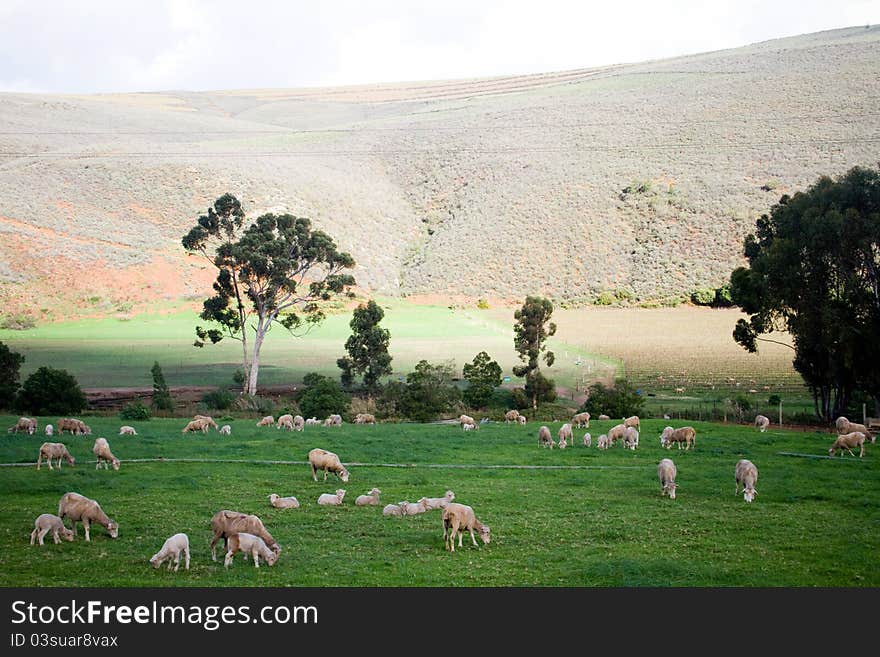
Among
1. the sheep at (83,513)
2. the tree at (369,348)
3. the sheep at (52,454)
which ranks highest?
the tree at (369,348)

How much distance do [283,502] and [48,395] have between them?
25372mm

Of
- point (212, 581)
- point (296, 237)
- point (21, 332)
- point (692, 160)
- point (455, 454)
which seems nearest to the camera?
point (212, 581)

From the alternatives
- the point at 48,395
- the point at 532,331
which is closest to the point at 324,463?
the point at 48,395

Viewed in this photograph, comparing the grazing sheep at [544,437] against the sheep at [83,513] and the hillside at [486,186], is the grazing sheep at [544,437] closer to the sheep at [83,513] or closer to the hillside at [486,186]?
the sheep at [83,513]

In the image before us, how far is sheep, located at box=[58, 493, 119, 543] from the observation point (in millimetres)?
16375

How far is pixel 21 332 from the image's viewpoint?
270 ft

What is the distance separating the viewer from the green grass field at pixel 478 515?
14523 mm

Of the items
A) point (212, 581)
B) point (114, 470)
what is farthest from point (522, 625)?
point (114, 470)

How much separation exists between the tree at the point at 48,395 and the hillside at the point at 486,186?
53.1m

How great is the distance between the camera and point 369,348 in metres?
52.7

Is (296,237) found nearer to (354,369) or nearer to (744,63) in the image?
(354,369)

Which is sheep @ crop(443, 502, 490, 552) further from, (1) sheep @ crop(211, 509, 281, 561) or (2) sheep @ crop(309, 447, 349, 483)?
(2) sheep @ crop(309, 447, 349, 483)

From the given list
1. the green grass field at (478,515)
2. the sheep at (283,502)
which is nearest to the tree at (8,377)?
the green grass field at (478,515)

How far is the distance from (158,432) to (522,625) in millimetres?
23281
